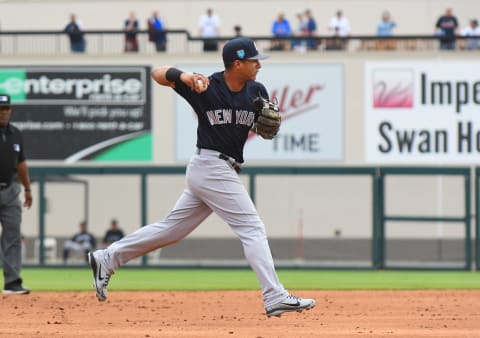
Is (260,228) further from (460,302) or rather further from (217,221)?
(217,221)

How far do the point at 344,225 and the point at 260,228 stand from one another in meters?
21.1

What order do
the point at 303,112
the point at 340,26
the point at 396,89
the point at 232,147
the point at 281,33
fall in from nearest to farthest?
the point at 232,147 → the point at 396,89 → the point at 303,112 → the point at 281,33 → the point at 340,26

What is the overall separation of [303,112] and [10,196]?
13976mm

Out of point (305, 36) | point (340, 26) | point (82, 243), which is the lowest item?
point (82, 243)

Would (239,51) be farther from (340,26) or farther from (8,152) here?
(340,26)

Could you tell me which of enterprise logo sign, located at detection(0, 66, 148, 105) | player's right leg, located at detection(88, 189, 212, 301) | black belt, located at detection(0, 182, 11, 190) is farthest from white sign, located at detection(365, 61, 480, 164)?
player's right leg, located at detection(88, 189, 212, 301)

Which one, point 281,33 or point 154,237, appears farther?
point 281,33

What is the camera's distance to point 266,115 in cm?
858

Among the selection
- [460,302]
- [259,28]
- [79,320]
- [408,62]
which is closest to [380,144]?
[408,62]

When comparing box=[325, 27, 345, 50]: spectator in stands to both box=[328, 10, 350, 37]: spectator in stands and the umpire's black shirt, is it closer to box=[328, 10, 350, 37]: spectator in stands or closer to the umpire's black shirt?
box=[328, 10, 350, 37]: spectator in stands

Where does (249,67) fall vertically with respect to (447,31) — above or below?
below

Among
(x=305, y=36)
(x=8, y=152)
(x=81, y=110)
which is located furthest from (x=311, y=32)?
(x=8, y=152)

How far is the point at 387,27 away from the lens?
27.1 m

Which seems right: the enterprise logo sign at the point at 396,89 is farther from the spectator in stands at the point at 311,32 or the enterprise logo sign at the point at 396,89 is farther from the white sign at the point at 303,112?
the spectator in stands at the point at 311,32
